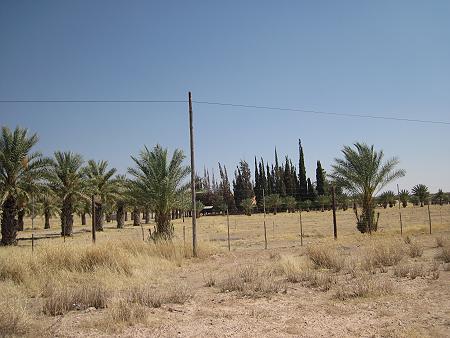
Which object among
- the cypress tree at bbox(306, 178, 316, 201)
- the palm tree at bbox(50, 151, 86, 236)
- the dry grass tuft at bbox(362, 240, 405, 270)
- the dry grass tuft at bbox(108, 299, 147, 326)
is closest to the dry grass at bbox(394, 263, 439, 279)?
the dry grass tuft at bbox(362, 240, 405, 270)

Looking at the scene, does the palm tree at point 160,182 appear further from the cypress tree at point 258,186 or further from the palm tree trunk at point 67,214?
the cypress tree at point 258,186

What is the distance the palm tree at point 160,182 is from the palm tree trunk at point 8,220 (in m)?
9.37

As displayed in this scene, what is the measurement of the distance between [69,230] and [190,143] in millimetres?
21853

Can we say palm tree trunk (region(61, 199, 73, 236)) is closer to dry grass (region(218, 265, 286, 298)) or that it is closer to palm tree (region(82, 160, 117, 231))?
palm tree (region(82, 160, 117, 231))

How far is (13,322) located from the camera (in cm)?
639

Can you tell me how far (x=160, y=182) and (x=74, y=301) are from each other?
1408cm

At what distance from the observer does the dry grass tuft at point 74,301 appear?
7.98m

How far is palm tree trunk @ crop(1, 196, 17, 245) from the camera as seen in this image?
26616mm

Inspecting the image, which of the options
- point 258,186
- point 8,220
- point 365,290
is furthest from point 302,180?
point 365,290

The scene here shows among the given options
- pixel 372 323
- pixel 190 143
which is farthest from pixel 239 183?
pixel 372 323

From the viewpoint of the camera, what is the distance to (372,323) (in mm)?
6867

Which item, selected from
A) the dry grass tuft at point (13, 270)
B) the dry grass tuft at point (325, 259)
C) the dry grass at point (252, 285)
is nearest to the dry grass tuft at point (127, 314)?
the dry grass at point (252, 285)

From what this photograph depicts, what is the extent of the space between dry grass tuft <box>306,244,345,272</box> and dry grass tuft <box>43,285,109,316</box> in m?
6.68

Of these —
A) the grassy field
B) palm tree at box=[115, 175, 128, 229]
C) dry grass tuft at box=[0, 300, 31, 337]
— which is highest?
palm tree at box=[115, 175, 128, 229]
